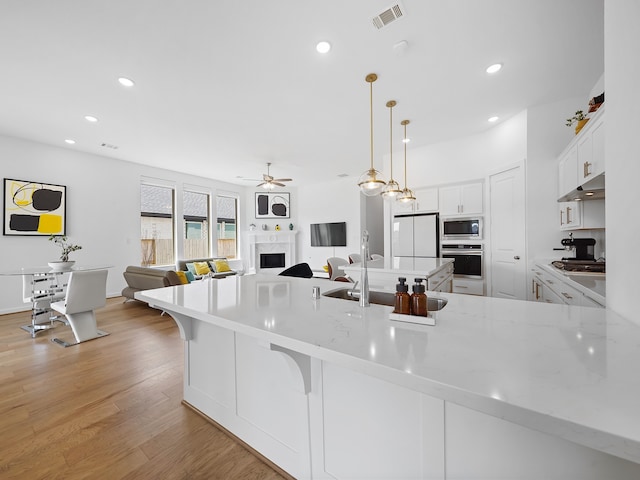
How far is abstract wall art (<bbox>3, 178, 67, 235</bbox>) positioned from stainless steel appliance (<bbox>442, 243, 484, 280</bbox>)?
696 cm

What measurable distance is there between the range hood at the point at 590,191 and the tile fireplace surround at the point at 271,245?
21.3 feet

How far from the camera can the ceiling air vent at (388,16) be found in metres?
A: 2.00

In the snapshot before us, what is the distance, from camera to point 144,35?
88.1 inches

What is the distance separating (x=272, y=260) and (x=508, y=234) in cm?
629

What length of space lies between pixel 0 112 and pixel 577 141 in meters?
6.98

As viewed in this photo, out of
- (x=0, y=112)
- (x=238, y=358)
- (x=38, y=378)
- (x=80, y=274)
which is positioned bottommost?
(x=38, y=378)

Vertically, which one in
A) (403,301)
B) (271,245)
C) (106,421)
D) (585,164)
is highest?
(585,164)

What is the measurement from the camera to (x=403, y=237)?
4.95 metres

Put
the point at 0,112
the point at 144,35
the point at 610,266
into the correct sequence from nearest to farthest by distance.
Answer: the point at 610,266 < the point at 144,35 < the point at 0,112

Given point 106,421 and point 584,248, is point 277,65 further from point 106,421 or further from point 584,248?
point 584,248

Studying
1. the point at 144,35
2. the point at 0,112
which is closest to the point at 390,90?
the point at 144,35

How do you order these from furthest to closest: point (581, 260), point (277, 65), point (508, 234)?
1. point (508, 234)
2. point (581, 260)
3. point (277, 65)

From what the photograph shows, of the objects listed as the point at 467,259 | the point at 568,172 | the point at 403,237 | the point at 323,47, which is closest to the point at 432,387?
the point at 323,47

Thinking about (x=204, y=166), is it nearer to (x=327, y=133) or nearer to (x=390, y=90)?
(x=327, y=133)
